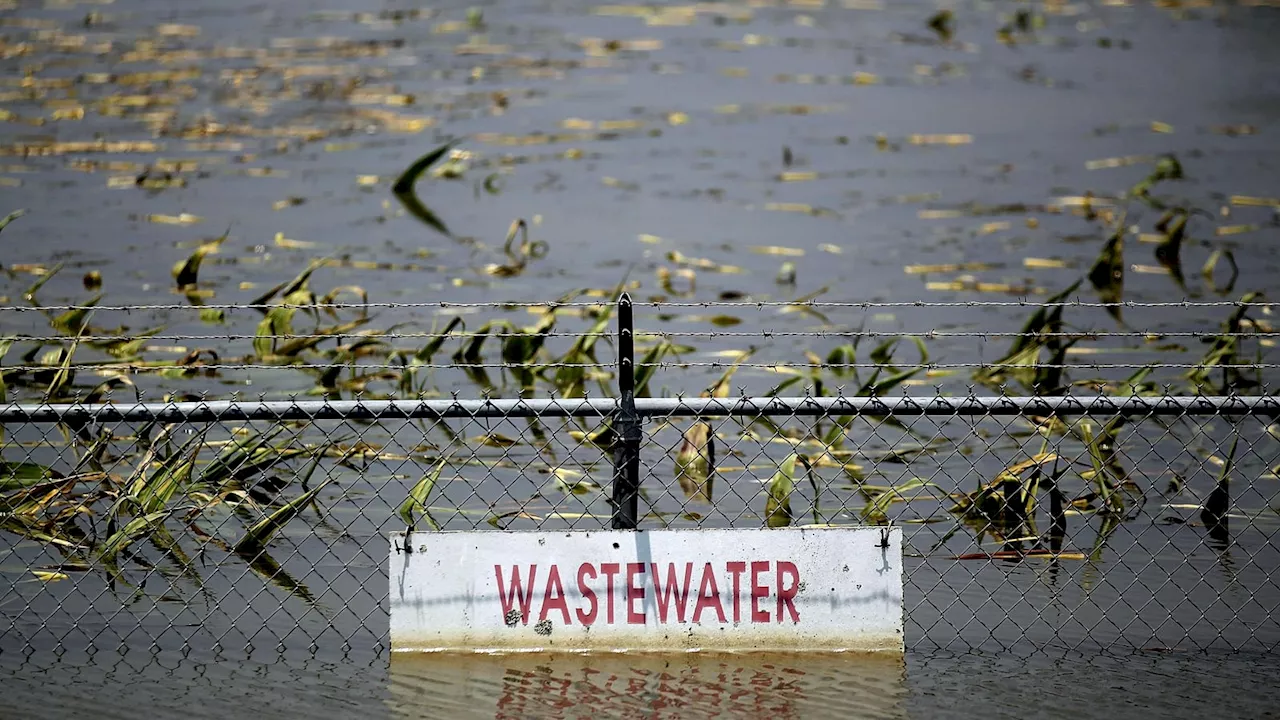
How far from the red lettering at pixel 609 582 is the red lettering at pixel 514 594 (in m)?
0.25

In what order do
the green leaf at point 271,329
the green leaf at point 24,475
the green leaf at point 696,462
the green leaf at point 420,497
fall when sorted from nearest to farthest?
the green leaf at point 420,497 → the green leaf at point 24,475 → the green leaf at point 696,462 → the green leaf at point 271,329

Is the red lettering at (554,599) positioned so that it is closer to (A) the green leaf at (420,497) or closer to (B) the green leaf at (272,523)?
(A) the green leaf at (420,497)

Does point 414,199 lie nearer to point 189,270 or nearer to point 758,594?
point 189,270

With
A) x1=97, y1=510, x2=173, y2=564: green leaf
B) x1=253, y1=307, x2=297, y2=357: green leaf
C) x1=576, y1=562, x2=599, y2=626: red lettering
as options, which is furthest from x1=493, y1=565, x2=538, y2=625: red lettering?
x1=253, y1=307, x2=297, y2=357: green leaf

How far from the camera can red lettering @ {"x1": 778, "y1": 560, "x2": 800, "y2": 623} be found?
582 cm

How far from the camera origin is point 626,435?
5.71 meters

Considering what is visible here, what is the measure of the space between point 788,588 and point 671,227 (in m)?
7.95

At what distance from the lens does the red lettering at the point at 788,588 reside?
582 cm

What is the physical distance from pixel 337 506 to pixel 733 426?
85.9 inches

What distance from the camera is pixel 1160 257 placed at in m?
12.4

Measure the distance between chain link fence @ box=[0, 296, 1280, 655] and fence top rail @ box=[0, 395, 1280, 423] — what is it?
0.04ft

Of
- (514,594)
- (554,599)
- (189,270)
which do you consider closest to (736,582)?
(554,599)

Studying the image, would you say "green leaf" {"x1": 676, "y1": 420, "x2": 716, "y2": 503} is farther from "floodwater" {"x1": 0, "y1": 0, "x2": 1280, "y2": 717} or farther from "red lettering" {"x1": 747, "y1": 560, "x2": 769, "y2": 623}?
"red lettering" {"x1": 747, "y1": 560, "x2": 769, "y2": 623}

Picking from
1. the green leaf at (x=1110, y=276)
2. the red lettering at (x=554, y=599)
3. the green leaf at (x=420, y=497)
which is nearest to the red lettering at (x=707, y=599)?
the red lettering at (x=554, y=599)
